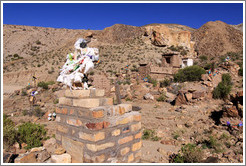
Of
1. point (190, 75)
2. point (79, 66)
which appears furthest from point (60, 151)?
point (190, 75)

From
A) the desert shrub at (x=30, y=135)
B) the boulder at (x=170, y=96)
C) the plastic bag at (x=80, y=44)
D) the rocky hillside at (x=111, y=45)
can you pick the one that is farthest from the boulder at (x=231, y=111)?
the rocky hillside at (x=111, y=45)

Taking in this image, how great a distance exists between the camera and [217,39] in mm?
44000

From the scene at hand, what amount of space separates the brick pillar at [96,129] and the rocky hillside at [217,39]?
42649 millimetres

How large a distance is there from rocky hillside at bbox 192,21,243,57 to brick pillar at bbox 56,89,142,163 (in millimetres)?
42649

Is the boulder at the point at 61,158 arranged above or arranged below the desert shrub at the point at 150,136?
above

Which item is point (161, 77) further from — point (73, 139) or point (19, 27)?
point (19, 27)

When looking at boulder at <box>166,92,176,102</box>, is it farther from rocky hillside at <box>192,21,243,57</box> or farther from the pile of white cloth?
rocky hillside at <box>192,21,243,57</box>

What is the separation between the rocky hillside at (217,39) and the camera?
40469 mm

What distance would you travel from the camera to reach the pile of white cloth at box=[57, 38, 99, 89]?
3.61 meters

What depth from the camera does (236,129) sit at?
688cm

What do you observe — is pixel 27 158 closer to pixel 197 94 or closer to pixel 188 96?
pixel 188 96

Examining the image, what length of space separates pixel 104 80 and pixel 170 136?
7707mm

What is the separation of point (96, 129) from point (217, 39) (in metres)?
48.2

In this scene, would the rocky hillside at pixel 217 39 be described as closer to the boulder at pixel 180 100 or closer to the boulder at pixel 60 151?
the boulder at pixel 180 100
